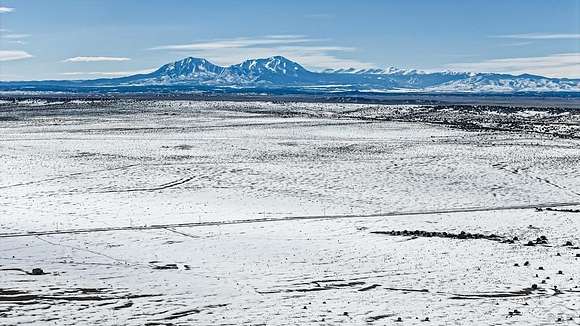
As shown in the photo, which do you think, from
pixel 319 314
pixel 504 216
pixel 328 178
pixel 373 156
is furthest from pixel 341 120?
pixel 319 314

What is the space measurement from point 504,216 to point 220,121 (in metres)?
64.2

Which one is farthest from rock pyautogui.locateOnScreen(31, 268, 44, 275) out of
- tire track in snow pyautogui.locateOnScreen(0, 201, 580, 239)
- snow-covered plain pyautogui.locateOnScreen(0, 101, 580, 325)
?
tire track in snow pyautogui.locateOnScreen(0, 201, 580, 239)

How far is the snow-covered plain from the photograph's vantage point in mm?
17703

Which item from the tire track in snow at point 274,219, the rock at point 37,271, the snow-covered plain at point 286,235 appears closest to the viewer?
the snow-covered plain at point 286,235

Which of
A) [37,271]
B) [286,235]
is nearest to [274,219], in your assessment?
[286,235]

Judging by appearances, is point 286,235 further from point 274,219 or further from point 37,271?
point 37,271

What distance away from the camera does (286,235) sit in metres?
26.6

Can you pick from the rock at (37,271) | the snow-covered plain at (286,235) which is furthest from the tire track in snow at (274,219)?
the rock at (37,271)

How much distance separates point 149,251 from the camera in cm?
2384

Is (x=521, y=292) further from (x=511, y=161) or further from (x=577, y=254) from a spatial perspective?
(x=511, y=161)

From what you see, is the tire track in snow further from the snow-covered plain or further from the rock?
Answer: the rock

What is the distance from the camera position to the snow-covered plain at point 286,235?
1770 centimetres

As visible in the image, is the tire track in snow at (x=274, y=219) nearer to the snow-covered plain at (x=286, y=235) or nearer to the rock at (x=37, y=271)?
the snow-covered plain at (x=286, y=235)

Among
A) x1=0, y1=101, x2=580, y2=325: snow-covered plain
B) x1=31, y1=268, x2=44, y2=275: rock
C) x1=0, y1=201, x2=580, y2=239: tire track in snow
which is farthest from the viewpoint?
x1=0, y1=201, x2=580, y2=239: tire track in snow
